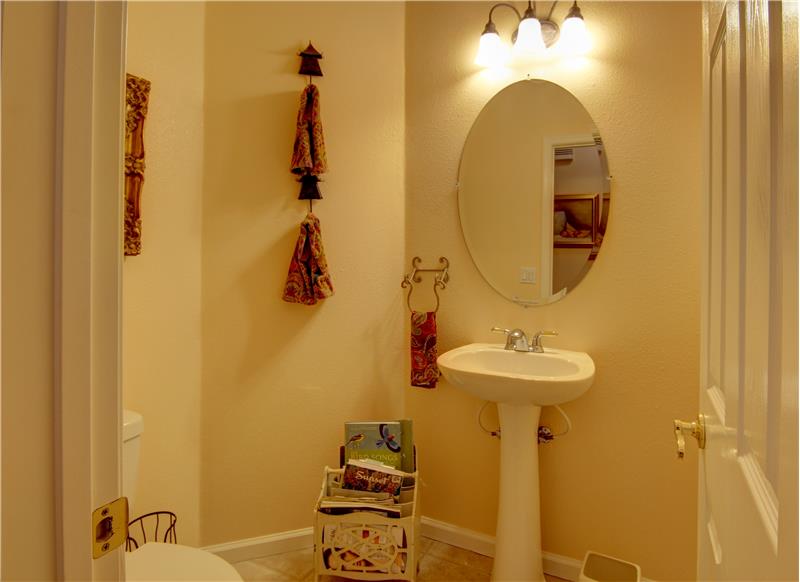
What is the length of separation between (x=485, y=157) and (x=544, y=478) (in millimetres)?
1368

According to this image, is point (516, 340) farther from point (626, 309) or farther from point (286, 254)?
point (286, 254)

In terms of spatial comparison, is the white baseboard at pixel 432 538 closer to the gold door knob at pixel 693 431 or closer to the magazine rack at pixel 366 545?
the magazine rack at pixel 366 545

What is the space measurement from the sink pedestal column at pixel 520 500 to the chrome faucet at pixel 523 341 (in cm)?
24

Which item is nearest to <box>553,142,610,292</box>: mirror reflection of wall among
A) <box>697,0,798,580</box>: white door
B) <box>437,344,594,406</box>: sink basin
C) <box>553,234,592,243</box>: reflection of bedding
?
<box>553,234,592,243</box>: reflection of bedding

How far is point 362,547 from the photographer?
1774mm

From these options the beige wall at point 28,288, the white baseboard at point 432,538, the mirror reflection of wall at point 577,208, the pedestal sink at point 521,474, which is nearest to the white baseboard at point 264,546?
the white baseboard at point 432,538

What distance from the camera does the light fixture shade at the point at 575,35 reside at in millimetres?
1827

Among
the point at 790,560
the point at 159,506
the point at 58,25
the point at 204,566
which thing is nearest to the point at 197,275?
the point at 159,506

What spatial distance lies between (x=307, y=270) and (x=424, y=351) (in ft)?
2.01

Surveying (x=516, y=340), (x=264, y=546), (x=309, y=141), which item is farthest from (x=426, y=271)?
(x=264, y=546)

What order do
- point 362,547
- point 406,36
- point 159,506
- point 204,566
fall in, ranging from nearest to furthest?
1. point 204,566
2. point 362,547
3. point 159,506
4. point 406,36

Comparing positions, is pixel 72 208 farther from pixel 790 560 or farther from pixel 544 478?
pixel 544 478

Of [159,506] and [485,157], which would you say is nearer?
[159,506]

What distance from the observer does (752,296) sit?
563mm
